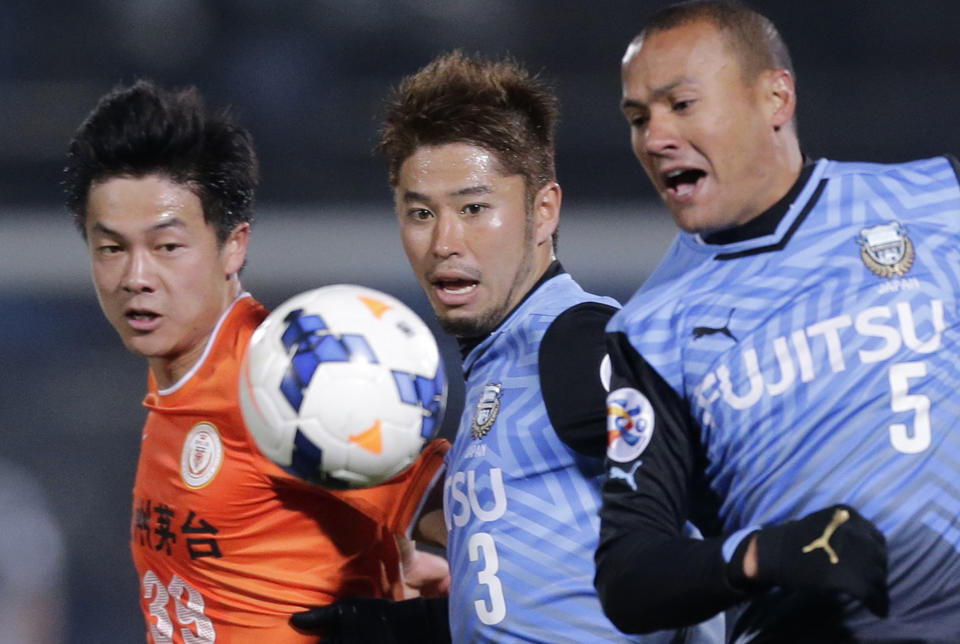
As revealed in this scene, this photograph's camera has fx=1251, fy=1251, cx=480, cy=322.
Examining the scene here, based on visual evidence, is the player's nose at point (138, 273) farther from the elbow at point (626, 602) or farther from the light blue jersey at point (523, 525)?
the elbow at point (626, 602)

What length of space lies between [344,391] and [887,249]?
3.70ft

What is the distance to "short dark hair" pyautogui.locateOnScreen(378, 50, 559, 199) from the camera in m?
3.21

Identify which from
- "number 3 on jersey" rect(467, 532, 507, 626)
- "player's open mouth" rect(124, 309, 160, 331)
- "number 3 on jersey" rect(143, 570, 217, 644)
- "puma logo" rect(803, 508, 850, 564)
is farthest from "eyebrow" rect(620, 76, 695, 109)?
"number 3 on jersey" rect(143, 570, 217, 644)

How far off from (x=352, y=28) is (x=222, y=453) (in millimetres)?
7639

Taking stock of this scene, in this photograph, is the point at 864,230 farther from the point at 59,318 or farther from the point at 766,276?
the point at 59,318

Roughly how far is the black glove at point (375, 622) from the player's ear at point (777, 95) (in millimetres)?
1567

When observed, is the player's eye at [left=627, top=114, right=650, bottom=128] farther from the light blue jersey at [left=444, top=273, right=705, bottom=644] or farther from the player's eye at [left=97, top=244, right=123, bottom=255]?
the player's eye at [left=97, top=244, right=123, bottom=255]

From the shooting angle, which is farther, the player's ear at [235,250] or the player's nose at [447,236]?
the player's ear at [235,250]

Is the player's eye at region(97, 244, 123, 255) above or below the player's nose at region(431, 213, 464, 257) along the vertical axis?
above

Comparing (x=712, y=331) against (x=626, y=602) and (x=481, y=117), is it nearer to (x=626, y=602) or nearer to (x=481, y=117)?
(x=626, y=602)

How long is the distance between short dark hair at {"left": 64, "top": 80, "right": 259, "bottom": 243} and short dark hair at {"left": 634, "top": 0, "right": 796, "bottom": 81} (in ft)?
4.67

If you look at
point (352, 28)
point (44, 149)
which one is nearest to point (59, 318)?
point (44, 149)

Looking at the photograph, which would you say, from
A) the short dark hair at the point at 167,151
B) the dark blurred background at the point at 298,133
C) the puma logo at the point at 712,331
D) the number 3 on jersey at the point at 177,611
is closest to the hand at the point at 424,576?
the number 3 on jersey at the point at 177,611

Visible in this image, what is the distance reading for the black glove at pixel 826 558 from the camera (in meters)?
1.93
